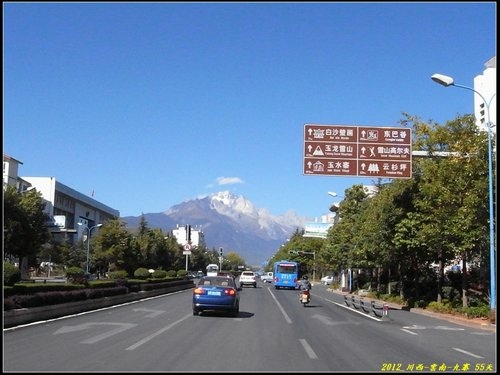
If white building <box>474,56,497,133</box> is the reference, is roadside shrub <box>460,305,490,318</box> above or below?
below

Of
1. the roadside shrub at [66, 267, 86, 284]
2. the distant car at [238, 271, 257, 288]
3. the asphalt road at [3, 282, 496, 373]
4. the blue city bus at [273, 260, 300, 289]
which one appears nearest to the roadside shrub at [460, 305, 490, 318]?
the asphalt road at [3, 282, 496, 373]

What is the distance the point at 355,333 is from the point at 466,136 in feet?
43.9

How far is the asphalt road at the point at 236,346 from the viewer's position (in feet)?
34.5

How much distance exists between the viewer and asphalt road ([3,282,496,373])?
10508mm

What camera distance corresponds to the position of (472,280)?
118 feet

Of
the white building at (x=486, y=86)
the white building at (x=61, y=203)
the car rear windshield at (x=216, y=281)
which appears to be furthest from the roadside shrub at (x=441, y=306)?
the white building at (x=61, y=203)

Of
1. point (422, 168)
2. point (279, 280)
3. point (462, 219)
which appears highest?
point (422, 168)

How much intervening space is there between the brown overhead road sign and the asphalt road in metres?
6.36

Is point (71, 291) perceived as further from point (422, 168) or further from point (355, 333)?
point (422, 168)

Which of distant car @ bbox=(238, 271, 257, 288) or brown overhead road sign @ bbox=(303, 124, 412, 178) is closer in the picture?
brown overhead road sign @ bbox=(303, 124, 412, 178)

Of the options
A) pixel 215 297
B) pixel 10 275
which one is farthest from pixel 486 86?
pixel 10 275

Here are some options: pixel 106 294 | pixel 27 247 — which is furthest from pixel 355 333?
pixel 27 247

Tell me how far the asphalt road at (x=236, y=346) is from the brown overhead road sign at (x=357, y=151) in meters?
6.36

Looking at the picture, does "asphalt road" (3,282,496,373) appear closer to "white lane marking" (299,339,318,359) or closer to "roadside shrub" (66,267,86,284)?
"white lane marking" (299,339,318,359)
